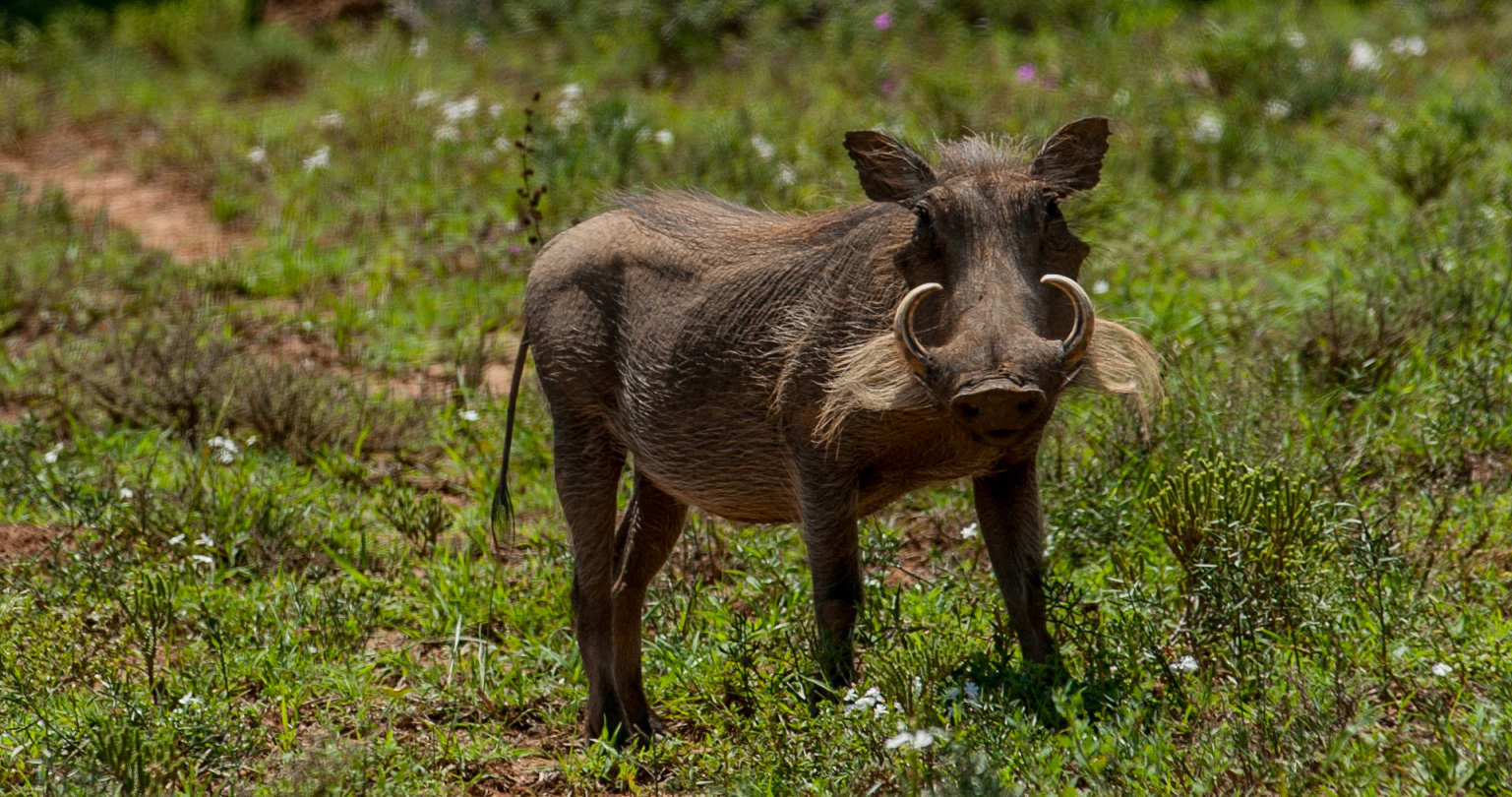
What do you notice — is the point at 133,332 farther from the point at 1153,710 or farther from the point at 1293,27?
the point at 1293,27

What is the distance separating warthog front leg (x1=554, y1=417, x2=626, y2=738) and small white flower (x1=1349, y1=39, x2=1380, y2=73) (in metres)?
5.37

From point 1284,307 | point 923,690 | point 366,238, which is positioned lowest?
point 366,238

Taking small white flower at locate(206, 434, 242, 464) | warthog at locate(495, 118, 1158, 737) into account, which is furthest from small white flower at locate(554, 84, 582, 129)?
warthog at locate(495, 118, 1158, 737)

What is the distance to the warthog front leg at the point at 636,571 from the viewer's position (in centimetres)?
377

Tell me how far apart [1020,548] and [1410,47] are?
5.83 metres

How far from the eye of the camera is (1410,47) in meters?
8.05

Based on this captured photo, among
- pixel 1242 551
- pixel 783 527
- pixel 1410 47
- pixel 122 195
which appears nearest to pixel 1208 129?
pixel 1410 47

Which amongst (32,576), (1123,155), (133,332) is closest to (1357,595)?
(32,576)

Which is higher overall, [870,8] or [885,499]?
[885,499]

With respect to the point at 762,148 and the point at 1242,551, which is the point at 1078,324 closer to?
the point at 1242,551

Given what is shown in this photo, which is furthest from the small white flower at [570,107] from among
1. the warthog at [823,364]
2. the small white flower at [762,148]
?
the warthog at [823,364]

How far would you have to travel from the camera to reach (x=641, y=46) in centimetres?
912

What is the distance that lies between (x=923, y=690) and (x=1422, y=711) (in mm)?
958

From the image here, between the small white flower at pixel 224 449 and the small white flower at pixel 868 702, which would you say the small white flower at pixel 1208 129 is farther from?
the small white flower at pixel 868 702
